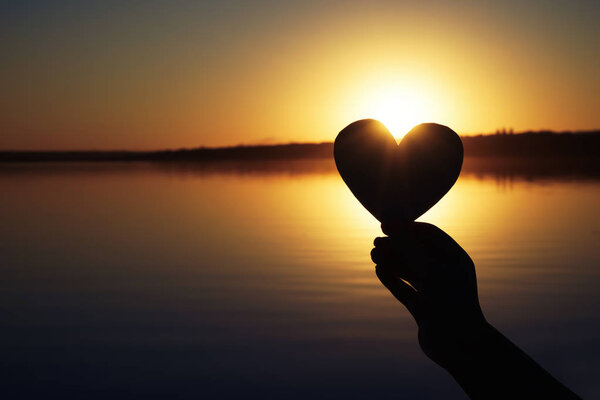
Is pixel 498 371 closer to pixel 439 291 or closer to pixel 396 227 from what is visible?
pixel 439 291

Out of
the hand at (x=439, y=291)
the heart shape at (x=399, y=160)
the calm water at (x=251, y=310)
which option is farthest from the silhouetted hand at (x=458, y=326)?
the calm water at (x=251, y=310)

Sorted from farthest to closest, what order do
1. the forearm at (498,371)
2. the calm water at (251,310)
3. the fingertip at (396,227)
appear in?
1. the calm water at (251,310)
2. the fingertip at (396,227)
3. the forearm at (498,371)

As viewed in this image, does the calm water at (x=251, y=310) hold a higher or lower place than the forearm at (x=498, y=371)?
lower

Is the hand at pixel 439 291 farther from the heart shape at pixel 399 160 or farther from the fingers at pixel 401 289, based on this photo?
the heart shape at pixel 399 160

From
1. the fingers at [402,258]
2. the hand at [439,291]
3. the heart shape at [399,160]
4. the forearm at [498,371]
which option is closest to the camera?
the forearm at [498,371]

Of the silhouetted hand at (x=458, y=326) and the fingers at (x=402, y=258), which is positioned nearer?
the silhouetted hand at (x=458, y=326)

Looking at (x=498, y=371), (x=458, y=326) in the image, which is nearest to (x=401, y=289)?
(x=458, y=326)

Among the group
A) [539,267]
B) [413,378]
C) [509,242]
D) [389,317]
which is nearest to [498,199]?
[509,242]

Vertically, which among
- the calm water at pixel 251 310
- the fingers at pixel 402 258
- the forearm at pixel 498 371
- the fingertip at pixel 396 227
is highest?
the fingertip at pixel 396 227
